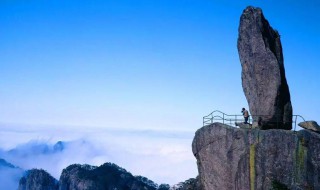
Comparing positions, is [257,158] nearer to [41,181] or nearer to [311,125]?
[311,125]

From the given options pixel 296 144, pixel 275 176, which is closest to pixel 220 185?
pixel 275 176

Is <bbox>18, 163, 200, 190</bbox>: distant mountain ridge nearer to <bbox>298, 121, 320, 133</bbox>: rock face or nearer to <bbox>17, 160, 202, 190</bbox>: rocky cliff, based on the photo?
<bbox>17, 160, 202, 190</bbox>: rocky cliff

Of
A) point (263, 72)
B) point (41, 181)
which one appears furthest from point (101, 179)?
point (263, 72)

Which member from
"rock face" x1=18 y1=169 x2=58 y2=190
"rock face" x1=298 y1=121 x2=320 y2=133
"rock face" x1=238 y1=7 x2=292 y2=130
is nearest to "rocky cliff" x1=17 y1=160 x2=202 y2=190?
"rock face" x1=18 y1=169 x2=58 y2=190

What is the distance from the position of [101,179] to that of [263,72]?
122951 mm

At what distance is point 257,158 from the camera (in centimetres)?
3709

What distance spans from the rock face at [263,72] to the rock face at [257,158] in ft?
10.1

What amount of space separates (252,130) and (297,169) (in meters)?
5.74

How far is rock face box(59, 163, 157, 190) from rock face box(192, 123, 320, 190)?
109m

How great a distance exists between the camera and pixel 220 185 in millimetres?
39406

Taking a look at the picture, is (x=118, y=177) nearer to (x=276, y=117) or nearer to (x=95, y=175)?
(x=95, y=175)

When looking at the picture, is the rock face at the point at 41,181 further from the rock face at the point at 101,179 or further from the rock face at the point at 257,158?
the rock face at the point at 257,158

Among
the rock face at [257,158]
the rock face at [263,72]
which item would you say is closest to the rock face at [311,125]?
the rock face at [257,158]

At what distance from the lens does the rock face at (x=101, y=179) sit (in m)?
149
